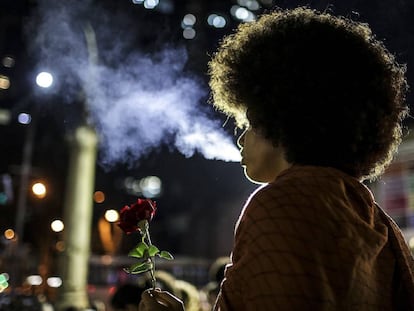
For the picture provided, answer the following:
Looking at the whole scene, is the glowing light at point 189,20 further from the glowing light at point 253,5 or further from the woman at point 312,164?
the woman at point 312,164

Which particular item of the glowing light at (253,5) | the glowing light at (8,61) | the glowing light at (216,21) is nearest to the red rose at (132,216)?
the glowing light at (253,5)

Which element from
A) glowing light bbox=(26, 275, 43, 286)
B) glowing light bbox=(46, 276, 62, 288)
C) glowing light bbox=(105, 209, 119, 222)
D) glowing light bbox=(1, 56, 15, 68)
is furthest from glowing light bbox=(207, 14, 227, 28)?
glowing light bbox=(26, 275, 43, 286)

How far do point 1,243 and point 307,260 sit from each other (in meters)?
15.2

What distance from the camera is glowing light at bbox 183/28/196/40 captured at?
3546 millimetres

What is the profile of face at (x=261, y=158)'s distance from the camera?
119 cm

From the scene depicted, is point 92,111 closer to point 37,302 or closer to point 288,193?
point 37,302

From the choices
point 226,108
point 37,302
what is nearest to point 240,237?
point 226,108

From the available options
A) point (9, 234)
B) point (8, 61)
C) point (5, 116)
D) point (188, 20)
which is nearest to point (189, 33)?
point (188, 20)

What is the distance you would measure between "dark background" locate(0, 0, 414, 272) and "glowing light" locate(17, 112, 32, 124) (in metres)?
0.16

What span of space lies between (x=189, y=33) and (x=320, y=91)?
2.63m

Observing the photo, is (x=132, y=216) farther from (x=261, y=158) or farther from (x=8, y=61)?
(x=8, y=61)

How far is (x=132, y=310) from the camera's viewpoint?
343cm

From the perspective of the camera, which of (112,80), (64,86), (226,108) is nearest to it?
(226,108)

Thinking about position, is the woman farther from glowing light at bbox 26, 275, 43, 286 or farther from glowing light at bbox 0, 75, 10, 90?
glowing light at bbox 26, 275, 43, 286
